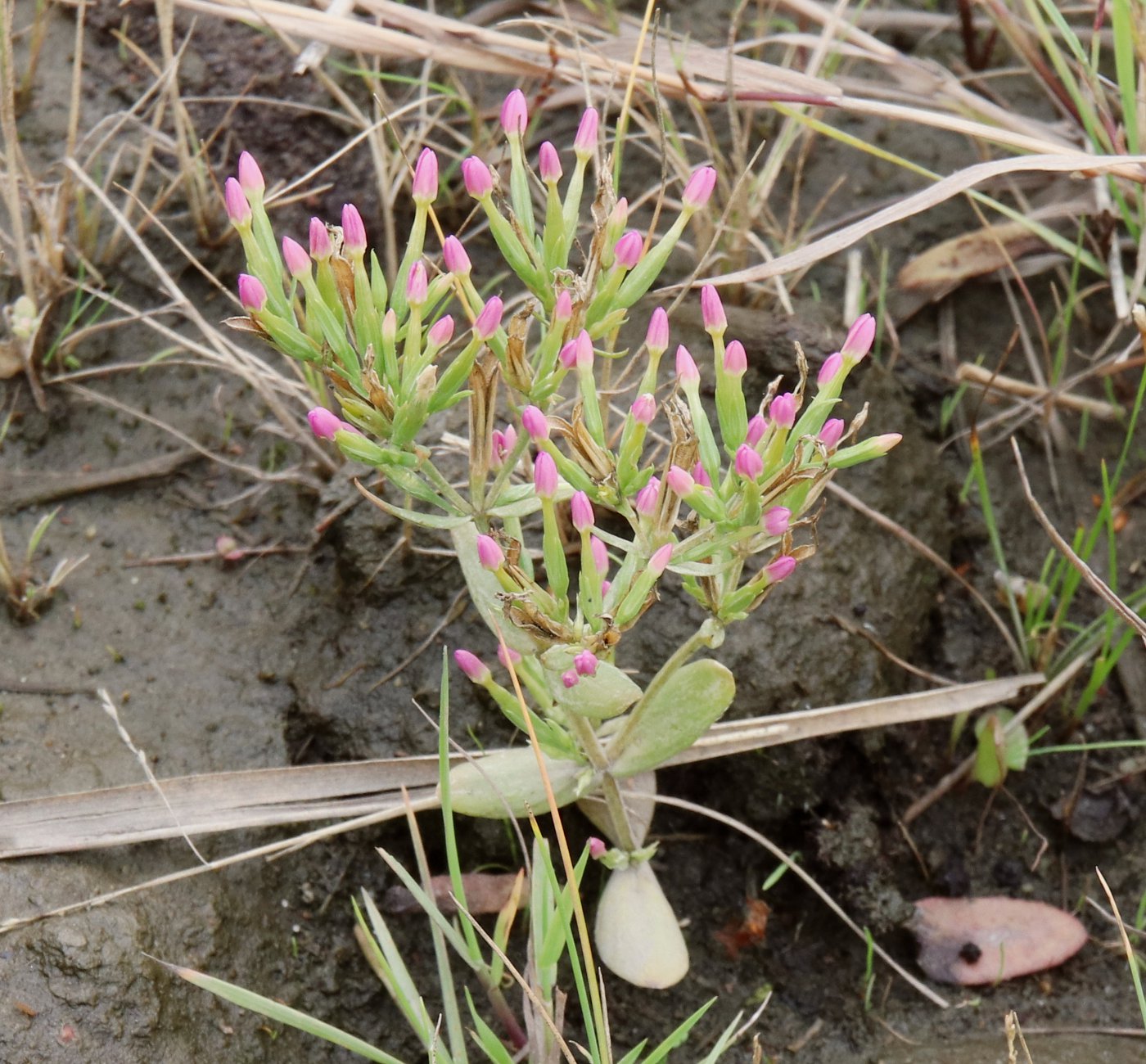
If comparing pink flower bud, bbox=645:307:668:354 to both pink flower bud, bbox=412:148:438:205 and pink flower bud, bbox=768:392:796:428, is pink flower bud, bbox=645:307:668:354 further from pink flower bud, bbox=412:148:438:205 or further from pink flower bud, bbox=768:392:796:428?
pink flower bud, bbox=412:148:438:205

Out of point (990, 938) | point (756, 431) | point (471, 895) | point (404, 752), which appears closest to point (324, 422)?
point (756, 431)

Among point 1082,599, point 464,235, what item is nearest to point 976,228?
point 1082,599

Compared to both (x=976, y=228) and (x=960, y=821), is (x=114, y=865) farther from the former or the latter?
(x=976, y=228)

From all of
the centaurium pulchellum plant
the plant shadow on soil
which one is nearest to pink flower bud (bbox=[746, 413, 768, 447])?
the centaurium pulchellum plant

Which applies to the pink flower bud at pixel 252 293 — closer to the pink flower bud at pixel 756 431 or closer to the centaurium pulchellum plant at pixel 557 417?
the centaurium pulchellum plant at pixel 557 417

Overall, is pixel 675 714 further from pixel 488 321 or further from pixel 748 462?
pixel 488 321

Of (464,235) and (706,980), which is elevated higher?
(464,235)
